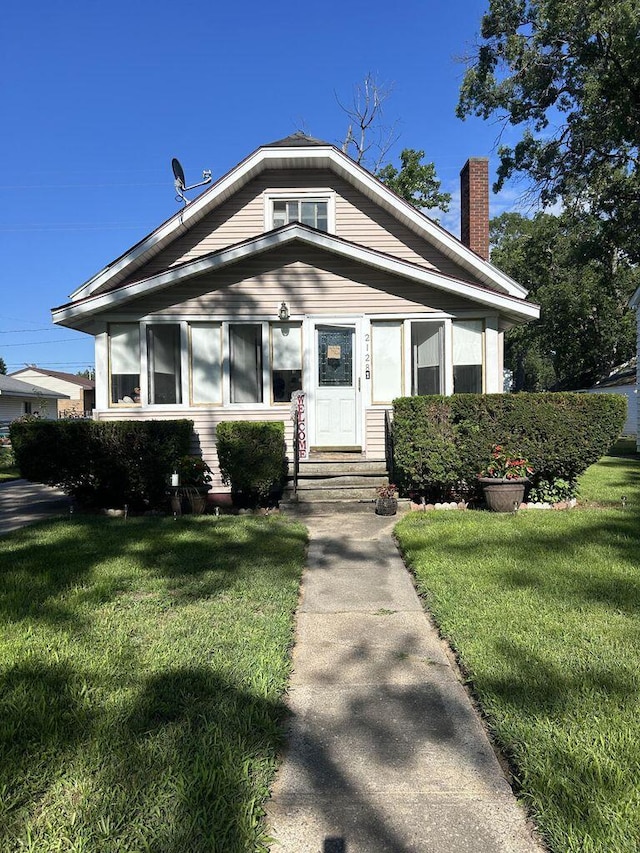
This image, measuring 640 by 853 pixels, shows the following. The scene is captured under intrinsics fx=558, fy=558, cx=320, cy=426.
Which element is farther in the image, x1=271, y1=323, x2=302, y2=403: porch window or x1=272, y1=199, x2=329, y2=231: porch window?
x1=272, y1=199, x2=329, y2=231: porch window

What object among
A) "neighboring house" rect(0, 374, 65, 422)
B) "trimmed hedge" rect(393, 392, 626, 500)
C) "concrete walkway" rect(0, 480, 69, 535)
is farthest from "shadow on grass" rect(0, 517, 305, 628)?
"neighboring house" rect(0, 374, 65, 422)

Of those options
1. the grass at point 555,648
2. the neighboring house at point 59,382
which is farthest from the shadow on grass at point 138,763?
the neighboring house at point 59,382

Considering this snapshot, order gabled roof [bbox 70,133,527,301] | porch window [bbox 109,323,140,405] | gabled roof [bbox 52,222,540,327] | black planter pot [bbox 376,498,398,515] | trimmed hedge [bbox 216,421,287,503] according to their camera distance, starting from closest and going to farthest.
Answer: black planter pot [bbox 376,498,398,515], trimmed hedge [bbox 216,421,287,503], gabled roof [bbox 52,222,540,327], porch window [bbox 109,323,140,405], gabled roof [bbox 70,133,527,301]

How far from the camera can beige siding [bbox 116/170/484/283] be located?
34.5 ft

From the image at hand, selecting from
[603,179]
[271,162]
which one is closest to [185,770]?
[271,162]

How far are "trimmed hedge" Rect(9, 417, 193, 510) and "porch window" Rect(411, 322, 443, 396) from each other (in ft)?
14.1

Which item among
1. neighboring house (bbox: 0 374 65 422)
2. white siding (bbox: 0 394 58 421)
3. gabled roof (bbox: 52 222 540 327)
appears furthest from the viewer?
white siding (bbox: 0 394 58 421)

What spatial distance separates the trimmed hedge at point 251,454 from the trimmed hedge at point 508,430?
6.18ft

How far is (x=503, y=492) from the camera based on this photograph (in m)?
7.50

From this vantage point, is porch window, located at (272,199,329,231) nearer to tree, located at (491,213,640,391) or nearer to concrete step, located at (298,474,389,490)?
concrete step, located at (298,474,389,490)

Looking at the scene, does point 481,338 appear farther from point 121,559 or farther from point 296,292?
point 121,559

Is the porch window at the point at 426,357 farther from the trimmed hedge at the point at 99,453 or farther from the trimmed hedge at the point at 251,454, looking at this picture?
the trimmed hedge at the point at 99,453

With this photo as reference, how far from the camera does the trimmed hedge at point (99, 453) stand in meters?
7.84

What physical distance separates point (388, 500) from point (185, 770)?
5799 millimetres
